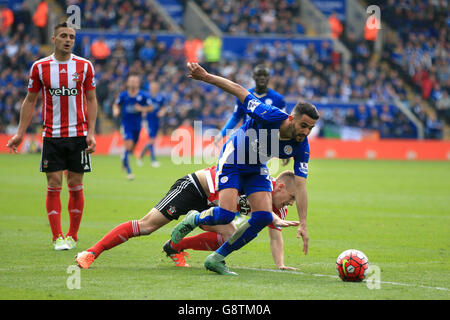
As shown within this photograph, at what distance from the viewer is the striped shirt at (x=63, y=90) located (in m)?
8.59

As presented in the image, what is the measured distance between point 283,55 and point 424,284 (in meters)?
30.5

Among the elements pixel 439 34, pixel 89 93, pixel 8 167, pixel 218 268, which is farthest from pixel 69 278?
pixel 439 34

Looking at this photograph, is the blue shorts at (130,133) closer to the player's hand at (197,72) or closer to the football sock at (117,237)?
the football sock at (117,237)

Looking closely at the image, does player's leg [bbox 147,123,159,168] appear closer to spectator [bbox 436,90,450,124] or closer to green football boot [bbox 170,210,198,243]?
spectator [bbox 436,90,450,124]

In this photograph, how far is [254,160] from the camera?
23.6 feet

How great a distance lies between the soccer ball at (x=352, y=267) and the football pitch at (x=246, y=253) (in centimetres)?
10

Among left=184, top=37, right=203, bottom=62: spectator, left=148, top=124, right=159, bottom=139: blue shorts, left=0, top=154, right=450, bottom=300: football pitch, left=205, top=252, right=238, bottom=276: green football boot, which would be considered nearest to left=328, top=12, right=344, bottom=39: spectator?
left=184, top=37, right=203, bottom=62: spectator

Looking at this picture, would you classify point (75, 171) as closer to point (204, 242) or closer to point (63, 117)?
point (63, 117)

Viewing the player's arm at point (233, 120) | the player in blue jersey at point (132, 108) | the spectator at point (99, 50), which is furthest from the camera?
the spectator at point (99, 50)

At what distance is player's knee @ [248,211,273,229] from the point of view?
7.03 metres

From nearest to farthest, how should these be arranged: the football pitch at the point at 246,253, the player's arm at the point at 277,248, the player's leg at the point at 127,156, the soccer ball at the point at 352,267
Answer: the football pitch at the point at 246,253 → the soccer ball at the point at 352,267 → the player's arm at the point at 277,248 → the player's leg at the point at 127,156

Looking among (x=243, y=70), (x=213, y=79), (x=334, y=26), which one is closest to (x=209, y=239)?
(x=213, y=79)

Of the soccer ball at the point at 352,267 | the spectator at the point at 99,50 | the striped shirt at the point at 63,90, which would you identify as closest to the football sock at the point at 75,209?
the striped shirt at the point at 63,90

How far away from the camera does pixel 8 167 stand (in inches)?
896
